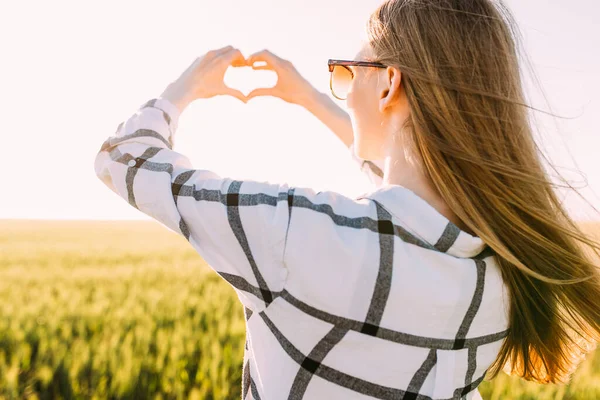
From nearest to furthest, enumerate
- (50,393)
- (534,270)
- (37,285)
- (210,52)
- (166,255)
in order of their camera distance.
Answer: (534,270), (210,52), (50,393), (37,285), (166,255)

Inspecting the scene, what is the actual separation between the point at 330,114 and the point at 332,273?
836mm

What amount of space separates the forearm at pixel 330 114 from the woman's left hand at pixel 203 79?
365mm

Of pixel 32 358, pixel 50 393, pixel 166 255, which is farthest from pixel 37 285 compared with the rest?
pixel 166 255

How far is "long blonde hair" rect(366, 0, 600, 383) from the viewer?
2.60ft

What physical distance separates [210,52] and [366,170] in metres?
0.56

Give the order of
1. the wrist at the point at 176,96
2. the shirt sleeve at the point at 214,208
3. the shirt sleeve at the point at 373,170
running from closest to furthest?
the shirt sleeve at the point at 214,208 → the wrist at the point at 176,96 → the shirt sleeve at the point at 373,170

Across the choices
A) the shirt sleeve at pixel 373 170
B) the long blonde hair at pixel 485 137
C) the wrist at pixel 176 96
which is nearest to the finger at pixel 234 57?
the wrist at pixel 176 96

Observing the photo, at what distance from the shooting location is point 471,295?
29.7 inches

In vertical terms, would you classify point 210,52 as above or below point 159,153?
above

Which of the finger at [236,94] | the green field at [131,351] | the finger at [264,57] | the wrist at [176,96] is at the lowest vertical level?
the green field at [131,351]

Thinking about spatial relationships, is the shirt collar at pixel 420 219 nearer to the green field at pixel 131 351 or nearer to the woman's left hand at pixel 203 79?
the woman's left hand at pixel 203 79

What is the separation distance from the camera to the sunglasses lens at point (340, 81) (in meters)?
0.97

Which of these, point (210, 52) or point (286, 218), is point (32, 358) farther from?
point (286, 218)

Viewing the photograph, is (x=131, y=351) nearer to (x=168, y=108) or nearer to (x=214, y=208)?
(x=168, y=108)
